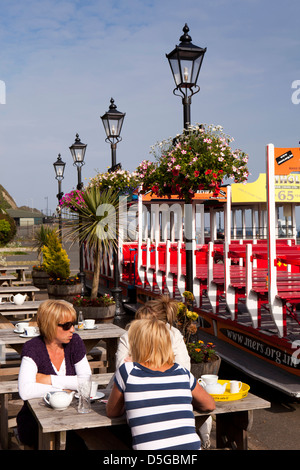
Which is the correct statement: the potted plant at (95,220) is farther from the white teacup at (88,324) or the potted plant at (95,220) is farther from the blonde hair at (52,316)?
the blonde hair at (52,316)

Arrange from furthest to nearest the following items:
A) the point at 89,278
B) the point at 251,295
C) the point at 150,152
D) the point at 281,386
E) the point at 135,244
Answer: the point at 89,278, the point at 135,244, the point at 150,152, the point at 251,295, the point at 281,386

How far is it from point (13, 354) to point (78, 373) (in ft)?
8.82

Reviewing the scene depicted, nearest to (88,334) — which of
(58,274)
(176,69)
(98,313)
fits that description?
(176,69)

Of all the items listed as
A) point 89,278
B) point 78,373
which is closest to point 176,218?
point 89,278

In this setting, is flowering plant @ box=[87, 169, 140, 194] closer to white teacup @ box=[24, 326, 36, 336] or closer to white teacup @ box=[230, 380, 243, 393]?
white teacup @ box=[24, 326, 36, 336]

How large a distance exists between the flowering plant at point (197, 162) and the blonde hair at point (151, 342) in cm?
448

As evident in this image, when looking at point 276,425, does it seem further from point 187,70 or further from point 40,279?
point 40,279

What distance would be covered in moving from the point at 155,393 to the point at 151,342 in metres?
0.26

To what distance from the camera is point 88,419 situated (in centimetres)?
311

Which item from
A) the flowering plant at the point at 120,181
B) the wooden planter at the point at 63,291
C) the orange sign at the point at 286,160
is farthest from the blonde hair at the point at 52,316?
the wooden planter at the point at 63,291

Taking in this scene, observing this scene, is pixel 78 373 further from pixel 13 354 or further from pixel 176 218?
pixel 176 218

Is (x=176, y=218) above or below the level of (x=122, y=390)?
above

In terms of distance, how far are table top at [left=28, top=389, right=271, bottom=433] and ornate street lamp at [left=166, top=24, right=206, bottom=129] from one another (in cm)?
427

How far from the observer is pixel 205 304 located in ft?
31.4
